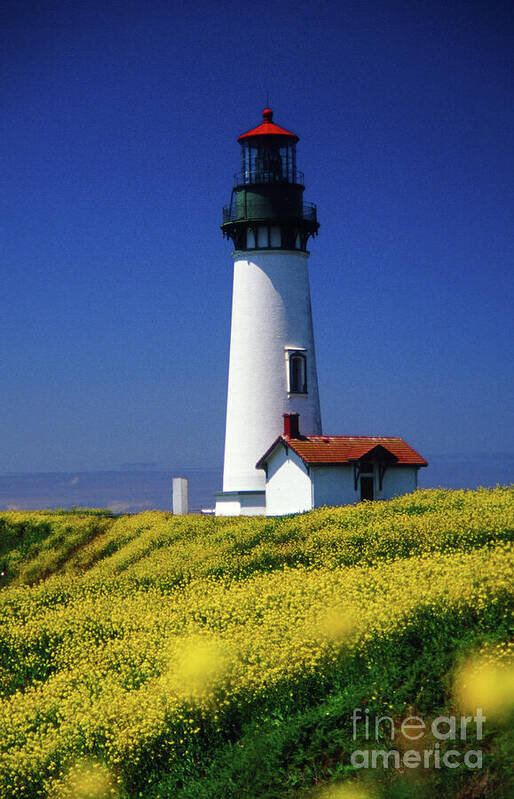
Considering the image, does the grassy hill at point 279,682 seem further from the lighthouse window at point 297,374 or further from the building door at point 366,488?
the lighthouse window at point 297,374

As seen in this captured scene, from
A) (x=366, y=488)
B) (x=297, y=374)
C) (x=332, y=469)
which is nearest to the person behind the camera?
(x=332, y=469)

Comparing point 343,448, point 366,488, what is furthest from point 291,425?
point 366,488

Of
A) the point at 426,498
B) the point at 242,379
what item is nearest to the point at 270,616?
the point at 426,498

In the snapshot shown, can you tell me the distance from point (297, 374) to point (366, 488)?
6.33m

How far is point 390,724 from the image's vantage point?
439 inches

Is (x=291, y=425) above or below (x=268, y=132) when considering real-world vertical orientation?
below

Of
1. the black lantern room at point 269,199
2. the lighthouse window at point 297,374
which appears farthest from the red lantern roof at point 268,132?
the lighthouse window at point 297,374

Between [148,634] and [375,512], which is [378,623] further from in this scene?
[375,512]

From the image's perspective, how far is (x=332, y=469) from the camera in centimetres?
3538

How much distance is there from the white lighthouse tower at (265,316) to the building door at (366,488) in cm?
437

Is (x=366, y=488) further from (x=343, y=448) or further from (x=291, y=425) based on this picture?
(x=291, y=425)

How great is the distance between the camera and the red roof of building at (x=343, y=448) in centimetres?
3531

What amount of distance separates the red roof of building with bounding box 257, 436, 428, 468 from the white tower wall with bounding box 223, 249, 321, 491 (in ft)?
4.92

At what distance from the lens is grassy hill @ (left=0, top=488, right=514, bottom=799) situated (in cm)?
1072
